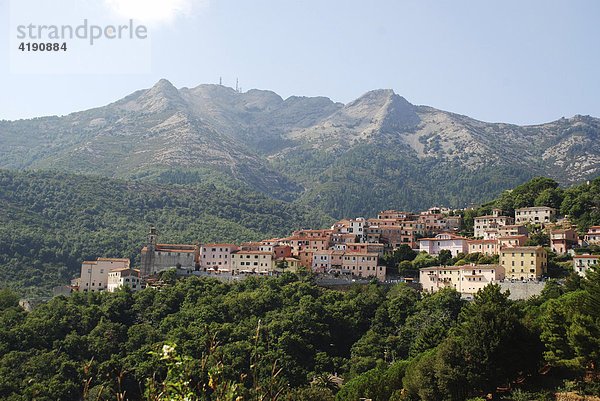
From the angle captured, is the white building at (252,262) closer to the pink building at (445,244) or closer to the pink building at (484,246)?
the pink building at (445,244)

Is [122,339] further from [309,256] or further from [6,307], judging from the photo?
[309,256]

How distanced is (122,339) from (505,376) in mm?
37233

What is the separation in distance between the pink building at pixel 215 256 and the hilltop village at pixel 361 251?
4.6 inches

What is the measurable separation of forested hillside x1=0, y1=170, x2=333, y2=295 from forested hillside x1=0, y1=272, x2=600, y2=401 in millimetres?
26821

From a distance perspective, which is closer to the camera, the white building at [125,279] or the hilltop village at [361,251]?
the hilltop village at [361,251]

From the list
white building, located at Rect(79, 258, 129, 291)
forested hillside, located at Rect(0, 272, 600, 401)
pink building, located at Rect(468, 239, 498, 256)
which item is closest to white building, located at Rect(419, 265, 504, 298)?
forested hillside, located at Rect(0, 272, 600, 401)

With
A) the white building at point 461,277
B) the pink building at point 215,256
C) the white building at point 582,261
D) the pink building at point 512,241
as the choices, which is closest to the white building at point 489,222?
the pink building at point 512,241

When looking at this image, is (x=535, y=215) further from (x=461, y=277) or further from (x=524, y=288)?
(x=524, y=288)

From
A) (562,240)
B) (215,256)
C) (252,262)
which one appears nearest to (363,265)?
(252,262)

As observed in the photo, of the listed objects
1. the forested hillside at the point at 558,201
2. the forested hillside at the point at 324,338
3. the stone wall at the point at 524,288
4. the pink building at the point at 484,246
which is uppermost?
the forested hillside at the point at 558,201

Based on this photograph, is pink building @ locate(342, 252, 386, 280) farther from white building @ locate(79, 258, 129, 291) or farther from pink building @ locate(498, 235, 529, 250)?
white building @ locate(79, 258, 129, 291)

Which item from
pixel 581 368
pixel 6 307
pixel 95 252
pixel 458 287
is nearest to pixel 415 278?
pixel 458 287

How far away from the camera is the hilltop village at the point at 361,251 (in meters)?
58.6

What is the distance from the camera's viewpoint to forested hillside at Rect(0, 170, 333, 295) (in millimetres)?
89438
